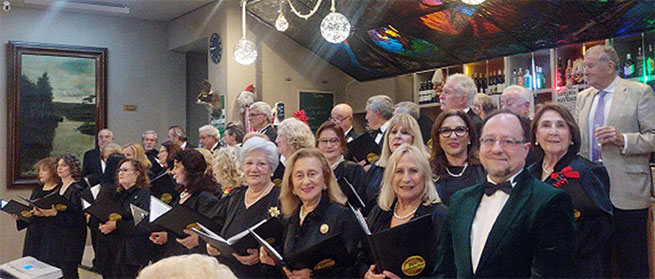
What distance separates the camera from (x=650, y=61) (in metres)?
5.11

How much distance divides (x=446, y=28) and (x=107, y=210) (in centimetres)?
396

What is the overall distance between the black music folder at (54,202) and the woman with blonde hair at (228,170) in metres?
2.06

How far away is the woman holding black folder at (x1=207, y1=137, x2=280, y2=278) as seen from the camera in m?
3.25

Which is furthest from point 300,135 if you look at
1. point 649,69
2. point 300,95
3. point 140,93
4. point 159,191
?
point 140,93

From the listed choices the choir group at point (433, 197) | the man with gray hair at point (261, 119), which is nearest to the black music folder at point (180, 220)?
the choir group at point (433, 197)

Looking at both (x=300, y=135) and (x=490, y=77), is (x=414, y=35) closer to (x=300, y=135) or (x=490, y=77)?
(x=490, y=77)

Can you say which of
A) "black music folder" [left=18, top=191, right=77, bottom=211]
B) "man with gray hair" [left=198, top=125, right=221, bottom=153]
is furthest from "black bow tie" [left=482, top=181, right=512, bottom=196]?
"man with gray hair" [left=198, top=125, right=221, bottom=153]

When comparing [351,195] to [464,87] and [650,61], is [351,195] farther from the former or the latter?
[650,61]

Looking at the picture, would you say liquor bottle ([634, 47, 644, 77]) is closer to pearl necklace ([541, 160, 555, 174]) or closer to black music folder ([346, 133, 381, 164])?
Answer: black music folder ([346, 133, 381, 164])

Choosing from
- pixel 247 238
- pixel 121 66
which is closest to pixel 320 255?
pixel 247 238

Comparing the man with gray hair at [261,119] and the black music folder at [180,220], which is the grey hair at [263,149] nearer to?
the black music folder at [180,220]

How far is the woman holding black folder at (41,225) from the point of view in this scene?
5234mm

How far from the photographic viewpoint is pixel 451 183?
2.94 m

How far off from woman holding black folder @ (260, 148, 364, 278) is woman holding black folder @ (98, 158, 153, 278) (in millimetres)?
1850
